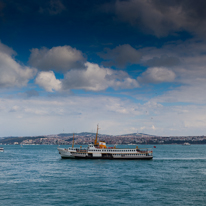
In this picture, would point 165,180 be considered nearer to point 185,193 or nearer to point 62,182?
point 185,193

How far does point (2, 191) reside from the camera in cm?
3722

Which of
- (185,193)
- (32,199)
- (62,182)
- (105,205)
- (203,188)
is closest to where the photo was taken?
(105,205)

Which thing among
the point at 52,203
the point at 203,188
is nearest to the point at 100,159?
the point at 203,188

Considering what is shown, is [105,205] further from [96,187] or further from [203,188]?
[203,188]

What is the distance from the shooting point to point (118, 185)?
42.0 meters

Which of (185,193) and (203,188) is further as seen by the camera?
(203,188)

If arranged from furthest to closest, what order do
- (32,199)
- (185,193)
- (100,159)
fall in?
(100,159)
(185,193)
(32,199)

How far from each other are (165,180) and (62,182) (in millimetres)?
20285

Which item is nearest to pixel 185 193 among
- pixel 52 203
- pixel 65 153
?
pixel 52 203

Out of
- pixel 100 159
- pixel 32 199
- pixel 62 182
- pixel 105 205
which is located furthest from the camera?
pixel 100 159

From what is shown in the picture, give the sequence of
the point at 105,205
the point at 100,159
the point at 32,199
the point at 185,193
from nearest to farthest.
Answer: the point at 105,205 → the point at 32,199 → the point at 185,193 → the point at 100,159

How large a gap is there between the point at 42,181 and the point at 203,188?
29270 mm

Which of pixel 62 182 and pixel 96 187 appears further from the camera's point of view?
pixel 62 182

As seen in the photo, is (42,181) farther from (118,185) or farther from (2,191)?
(118,185)
